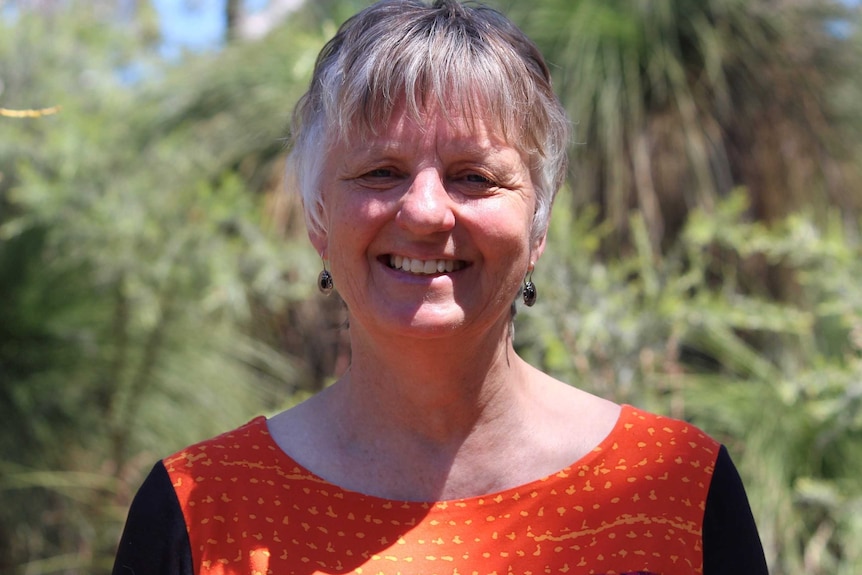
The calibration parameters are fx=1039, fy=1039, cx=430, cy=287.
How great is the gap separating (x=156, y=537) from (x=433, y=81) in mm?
860

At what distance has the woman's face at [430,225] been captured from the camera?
1.65m

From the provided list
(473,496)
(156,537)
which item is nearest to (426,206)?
(473,496)

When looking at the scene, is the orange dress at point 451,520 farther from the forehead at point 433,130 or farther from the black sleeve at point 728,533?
the forehead at point 433,130

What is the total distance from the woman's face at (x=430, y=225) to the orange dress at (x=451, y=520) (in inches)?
12.2

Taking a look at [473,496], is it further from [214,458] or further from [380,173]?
[380,173]

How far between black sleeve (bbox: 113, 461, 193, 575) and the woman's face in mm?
442

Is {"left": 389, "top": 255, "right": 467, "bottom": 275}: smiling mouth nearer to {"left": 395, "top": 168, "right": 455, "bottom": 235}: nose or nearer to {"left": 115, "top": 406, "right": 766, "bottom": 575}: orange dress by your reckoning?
{"left": 395, "top": 168, "right": 455, "bottom": 235}: nose

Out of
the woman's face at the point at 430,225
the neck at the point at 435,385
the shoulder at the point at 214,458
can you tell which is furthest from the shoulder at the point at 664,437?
the shoulder at the point at 214,458

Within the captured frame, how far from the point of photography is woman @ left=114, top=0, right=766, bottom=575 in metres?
1.66

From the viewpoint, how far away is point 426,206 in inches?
63.7

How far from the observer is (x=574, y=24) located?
15.6 feet

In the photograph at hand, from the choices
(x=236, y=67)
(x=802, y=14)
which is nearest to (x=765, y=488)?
(x=802, y=14)

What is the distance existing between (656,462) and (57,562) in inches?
128

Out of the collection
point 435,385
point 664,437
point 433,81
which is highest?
point 433,81
